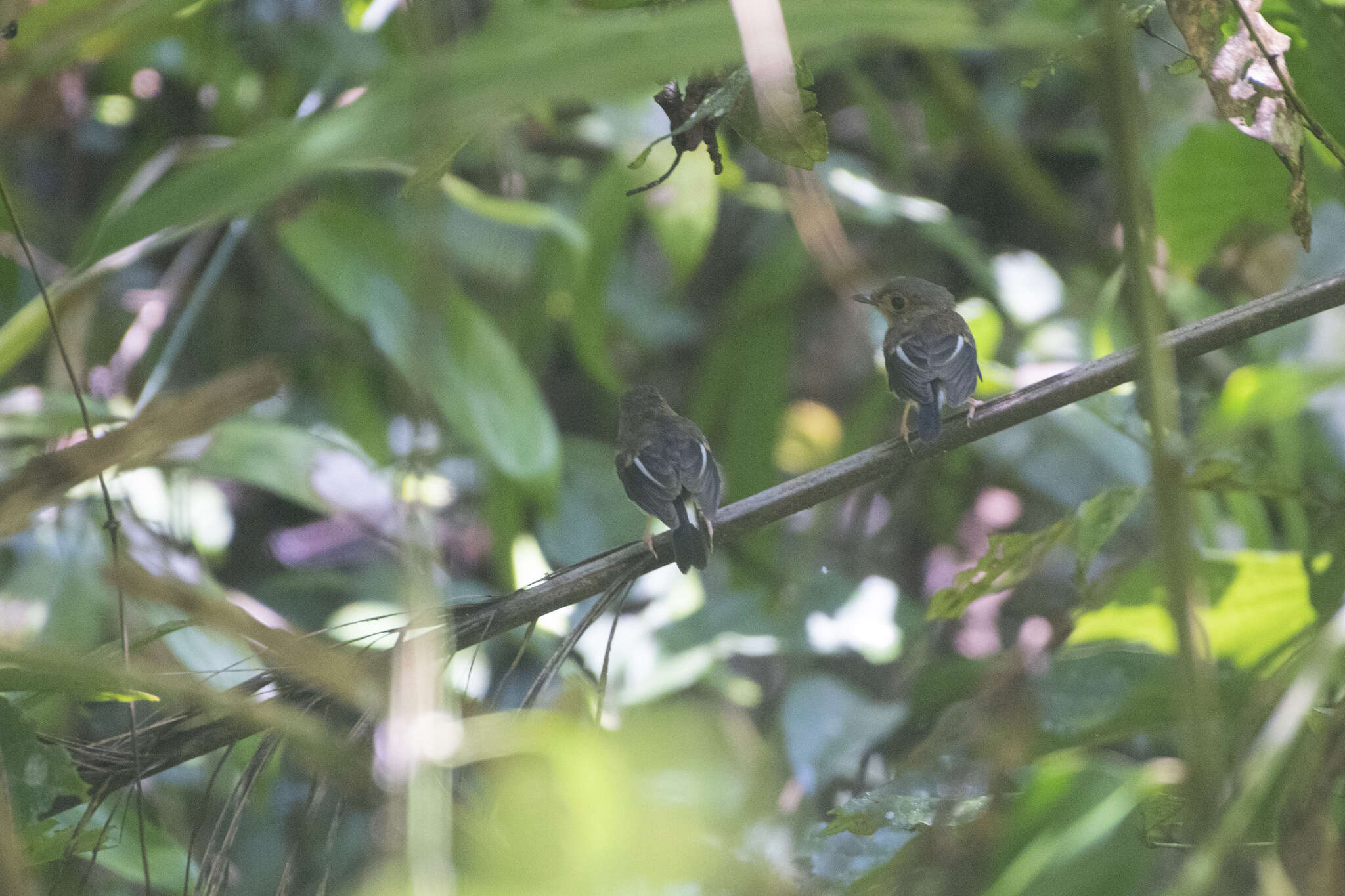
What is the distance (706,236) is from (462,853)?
91.7 inches

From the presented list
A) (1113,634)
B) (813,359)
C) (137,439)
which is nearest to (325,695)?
(137,439)

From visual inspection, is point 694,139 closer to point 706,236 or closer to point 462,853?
point 462,853

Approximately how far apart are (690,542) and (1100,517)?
67 cm

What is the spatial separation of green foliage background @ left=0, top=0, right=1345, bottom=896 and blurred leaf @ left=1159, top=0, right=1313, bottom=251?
0.25 feet

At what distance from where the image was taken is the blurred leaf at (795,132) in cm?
120

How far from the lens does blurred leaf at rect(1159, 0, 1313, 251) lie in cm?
129

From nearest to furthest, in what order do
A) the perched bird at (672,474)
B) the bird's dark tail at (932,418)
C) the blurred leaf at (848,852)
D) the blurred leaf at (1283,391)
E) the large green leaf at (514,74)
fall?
1. the large green leaf at (514,74)
2. the blurred leaf at (1283,391)
3. the blurred leaf at (848,852)
4. the bird's dark tail at (932,418)
5. the perched bird at (672,474)

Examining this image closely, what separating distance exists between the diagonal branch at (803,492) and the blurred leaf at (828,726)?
→ 1387 millimetres

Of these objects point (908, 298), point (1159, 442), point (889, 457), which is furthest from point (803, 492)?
point (908, 298)

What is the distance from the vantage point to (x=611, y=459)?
132 inches

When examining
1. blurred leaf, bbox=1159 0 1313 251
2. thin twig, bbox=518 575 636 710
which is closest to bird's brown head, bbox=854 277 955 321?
blurred leaf, bbox=1159 0 1313 251

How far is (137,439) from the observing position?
2.51 ft

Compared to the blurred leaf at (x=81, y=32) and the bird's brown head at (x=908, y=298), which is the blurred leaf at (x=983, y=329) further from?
the blurred leaf at (x=81, y=32)

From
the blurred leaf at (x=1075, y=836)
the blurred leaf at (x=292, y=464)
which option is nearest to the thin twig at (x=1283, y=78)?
the blurred leaf at (x=1075, y=836)
